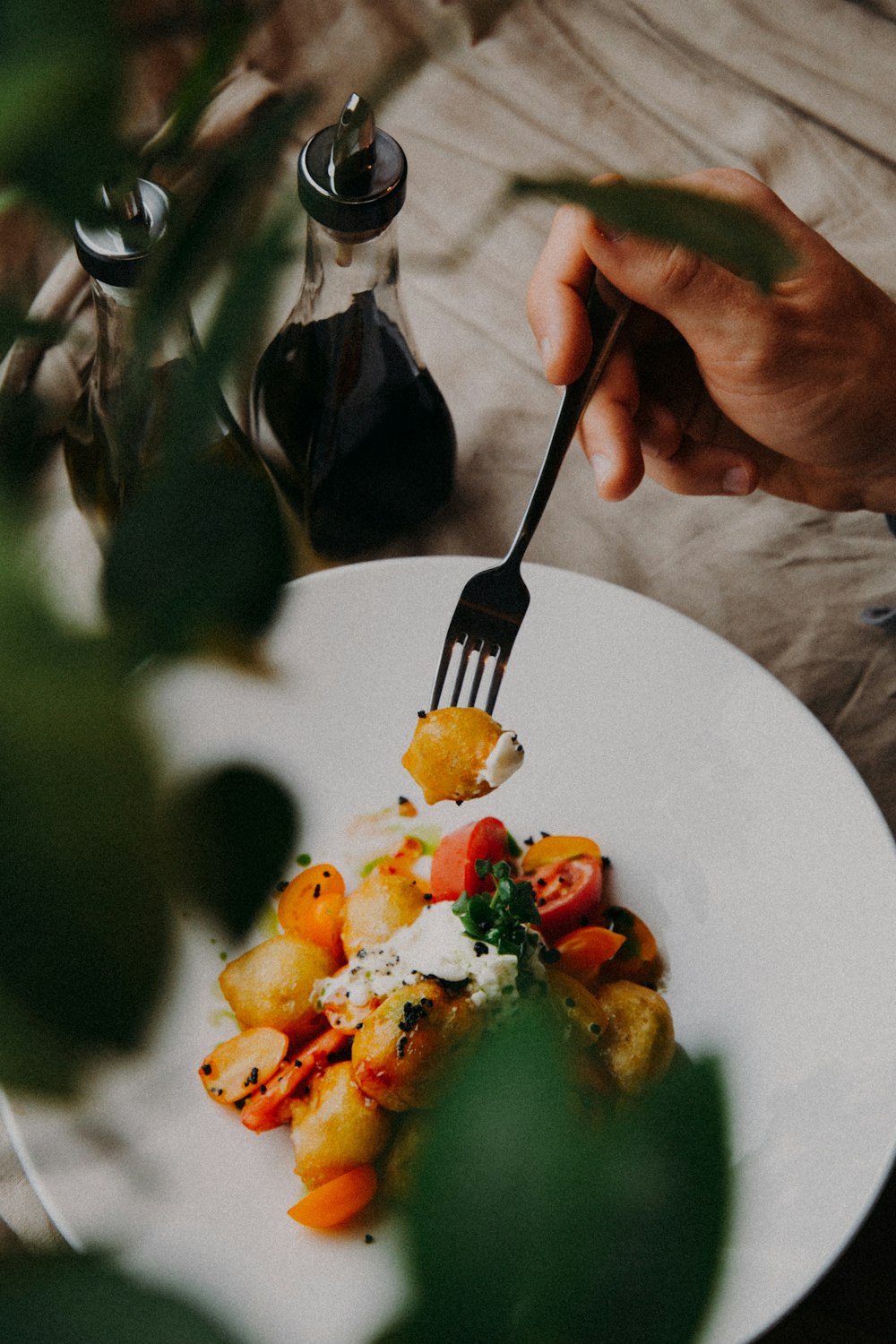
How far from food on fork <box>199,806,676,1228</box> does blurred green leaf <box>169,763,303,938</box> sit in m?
0.66

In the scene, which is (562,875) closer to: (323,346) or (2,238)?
(323,346)

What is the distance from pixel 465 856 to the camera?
1.07 metres

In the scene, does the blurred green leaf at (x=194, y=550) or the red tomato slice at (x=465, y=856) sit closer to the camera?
the blurred green leaf at (x=194, y=550)

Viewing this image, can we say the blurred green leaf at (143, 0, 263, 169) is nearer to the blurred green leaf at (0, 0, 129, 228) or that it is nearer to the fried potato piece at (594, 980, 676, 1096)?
the blurred green leaf at (0, 0, 129, 228)

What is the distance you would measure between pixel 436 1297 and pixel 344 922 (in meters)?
0.90

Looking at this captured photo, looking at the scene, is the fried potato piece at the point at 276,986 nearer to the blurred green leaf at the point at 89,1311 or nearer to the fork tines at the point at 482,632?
the fork tines at the point at 482,632

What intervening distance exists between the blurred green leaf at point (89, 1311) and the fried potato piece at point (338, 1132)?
80 centimetres

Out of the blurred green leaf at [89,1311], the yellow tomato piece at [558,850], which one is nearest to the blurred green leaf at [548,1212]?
the blurred green leaf at [89,1311]

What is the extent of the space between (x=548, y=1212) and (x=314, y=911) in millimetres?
900

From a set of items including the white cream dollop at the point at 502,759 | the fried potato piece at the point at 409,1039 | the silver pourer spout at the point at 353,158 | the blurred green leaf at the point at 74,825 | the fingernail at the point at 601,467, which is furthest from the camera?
the fingernail at the point at 601,467

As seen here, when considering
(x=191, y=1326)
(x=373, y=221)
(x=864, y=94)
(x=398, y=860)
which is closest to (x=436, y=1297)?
(x=191, y=1326)

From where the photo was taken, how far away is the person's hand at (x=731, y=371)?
986mm

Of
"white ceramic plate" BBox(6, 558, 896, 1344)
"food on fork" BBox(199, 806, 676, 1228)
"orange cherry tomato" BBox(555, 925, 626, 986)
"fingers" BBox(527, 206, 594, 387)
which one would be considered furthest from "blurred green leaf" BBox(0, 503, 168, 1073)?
"fingers" BBox(527, 206, 594, 387)

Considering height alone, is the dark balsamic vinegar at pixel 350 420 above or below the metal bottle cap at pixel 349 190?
below
